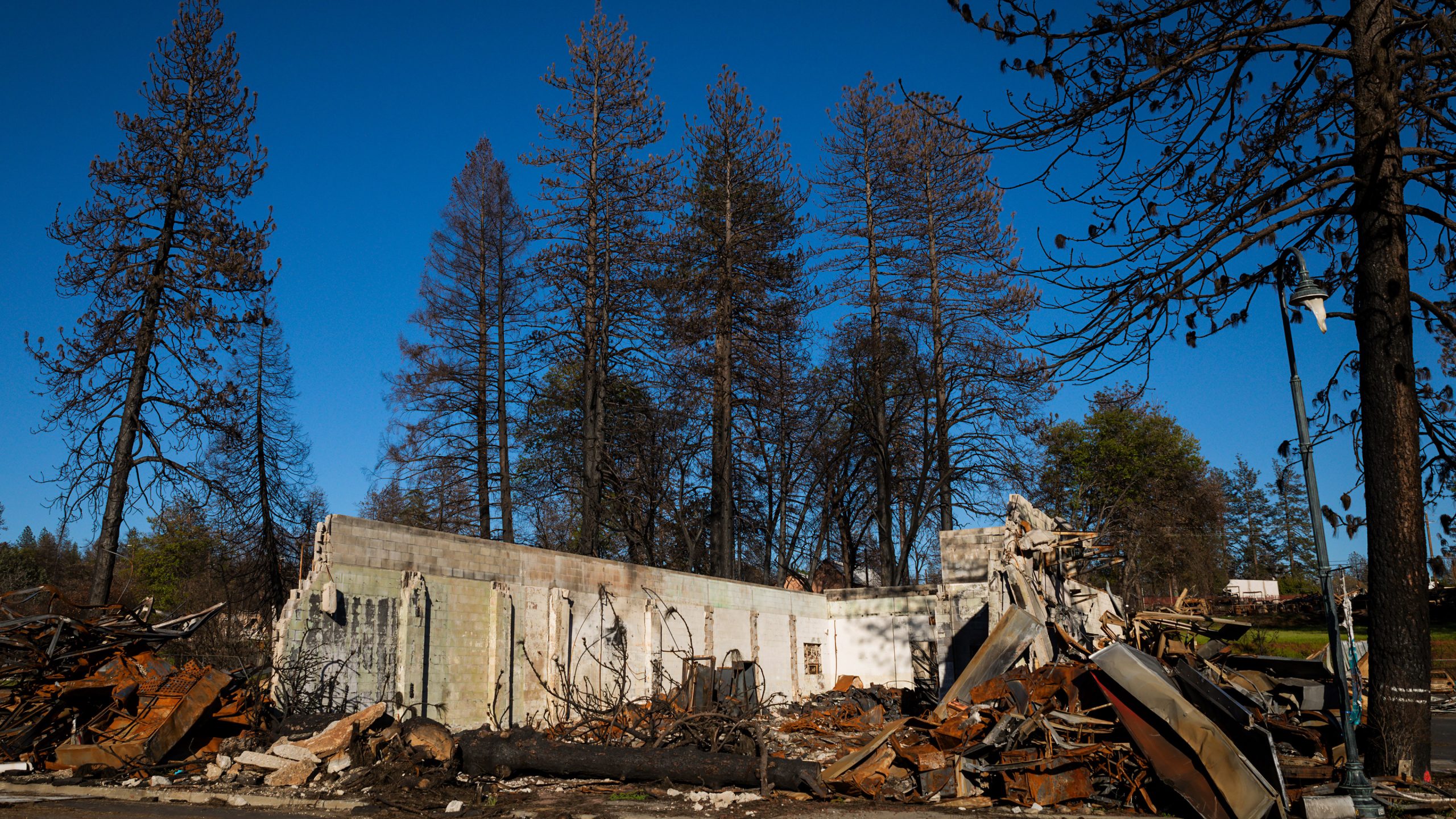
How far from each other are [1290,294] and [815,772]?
26.2ft

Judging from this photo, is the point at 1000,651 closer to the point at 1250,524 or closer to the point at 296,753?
the point at 296,753

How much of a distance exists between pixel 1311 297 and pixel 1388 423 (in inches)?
67.6

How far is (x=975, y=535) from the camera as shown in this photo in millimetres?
22984

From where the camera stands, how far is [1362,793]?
8.76 meters

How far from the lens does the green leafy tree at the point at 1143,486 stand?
4606 cm

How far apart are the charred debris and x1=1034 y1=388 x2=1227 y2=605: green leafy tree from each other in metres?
32.2

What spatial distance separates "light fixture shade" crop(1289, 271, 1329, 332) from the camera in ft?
31.4

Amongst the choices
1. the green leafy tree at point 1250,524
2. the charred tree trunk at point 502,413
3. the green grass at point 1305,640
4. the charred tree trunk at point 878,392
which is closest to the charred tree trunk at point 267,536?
the charred tree trunk at point 502,413

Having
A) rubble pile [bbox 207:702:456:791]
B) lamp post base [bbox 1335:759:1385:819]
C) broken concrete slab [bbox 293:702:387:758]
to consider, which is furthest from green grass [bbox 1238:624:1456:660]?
A: broken concrete slab [bbox 293:702:387:758]

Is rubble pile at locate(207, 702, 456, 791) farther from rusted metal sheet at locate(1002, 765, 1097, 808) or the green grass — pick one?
the green grass

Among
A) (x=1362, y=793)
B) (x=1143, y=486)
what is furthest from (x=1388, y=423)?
(x=1143, y=486)

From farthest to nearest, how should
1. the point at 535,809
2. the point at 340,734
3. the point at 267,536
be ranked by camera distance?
the point at 267,536 < the point at 340,734 < the point at 535,809

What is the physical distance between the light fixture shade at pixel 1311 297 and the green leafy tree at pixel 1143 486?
3562 cm

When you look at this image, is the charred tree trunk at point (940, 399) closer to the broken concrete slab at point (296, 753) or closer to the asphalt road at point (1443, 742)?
the asphalt road at point (1443, 742)
